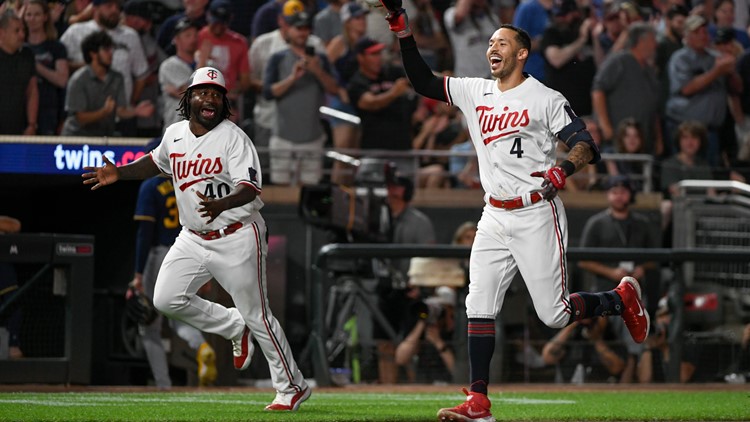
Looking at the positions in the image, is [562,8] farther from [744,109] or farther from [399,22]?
[399,22]

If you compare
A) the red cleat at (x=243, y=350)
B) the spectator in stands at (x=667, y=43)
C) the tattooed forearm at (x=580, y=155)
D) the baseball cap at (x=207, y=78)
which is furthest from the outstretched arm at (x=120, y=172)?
the spectator in stands at (x=667, y=43)

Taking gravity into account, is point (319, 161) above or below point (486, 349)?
above

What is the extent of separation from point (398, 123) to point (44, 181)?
3968 mm

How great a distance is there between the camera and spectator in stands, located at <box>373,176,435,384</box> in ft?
34.9

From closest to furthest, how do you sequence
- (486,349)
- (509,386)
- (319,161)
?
(486,349)
(509,386)
(319,161)

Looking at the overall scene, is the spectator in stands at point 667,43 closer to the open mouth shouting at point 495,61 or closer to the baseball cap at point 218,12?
the baseball cap at point 218,12

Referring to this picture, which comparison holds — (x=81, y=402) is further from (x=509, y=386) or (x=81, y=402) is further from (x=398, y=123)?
(x=398, y=123)

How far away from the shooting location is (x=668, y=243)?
1247 cm

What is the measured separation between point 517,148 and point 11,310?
16.7 ft

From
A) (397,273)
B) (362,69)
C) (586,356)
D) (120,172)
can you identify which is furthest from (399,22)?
(362,69)

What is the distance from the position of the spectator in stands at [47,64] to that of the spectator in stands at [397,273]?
9.96 feet

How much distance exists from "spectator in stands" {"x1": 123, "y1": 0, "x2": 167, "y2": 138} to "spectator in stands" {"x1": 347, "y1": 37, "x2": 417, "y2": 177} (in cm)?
217

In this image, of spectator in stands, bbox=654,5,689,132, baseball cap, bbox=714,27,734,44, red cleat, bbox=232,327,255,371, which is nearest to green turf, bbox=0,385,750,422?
red cleat, bbox=232,327,255,371

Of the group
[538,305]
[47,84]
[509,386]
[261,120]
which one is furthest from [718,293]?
[47,84]
